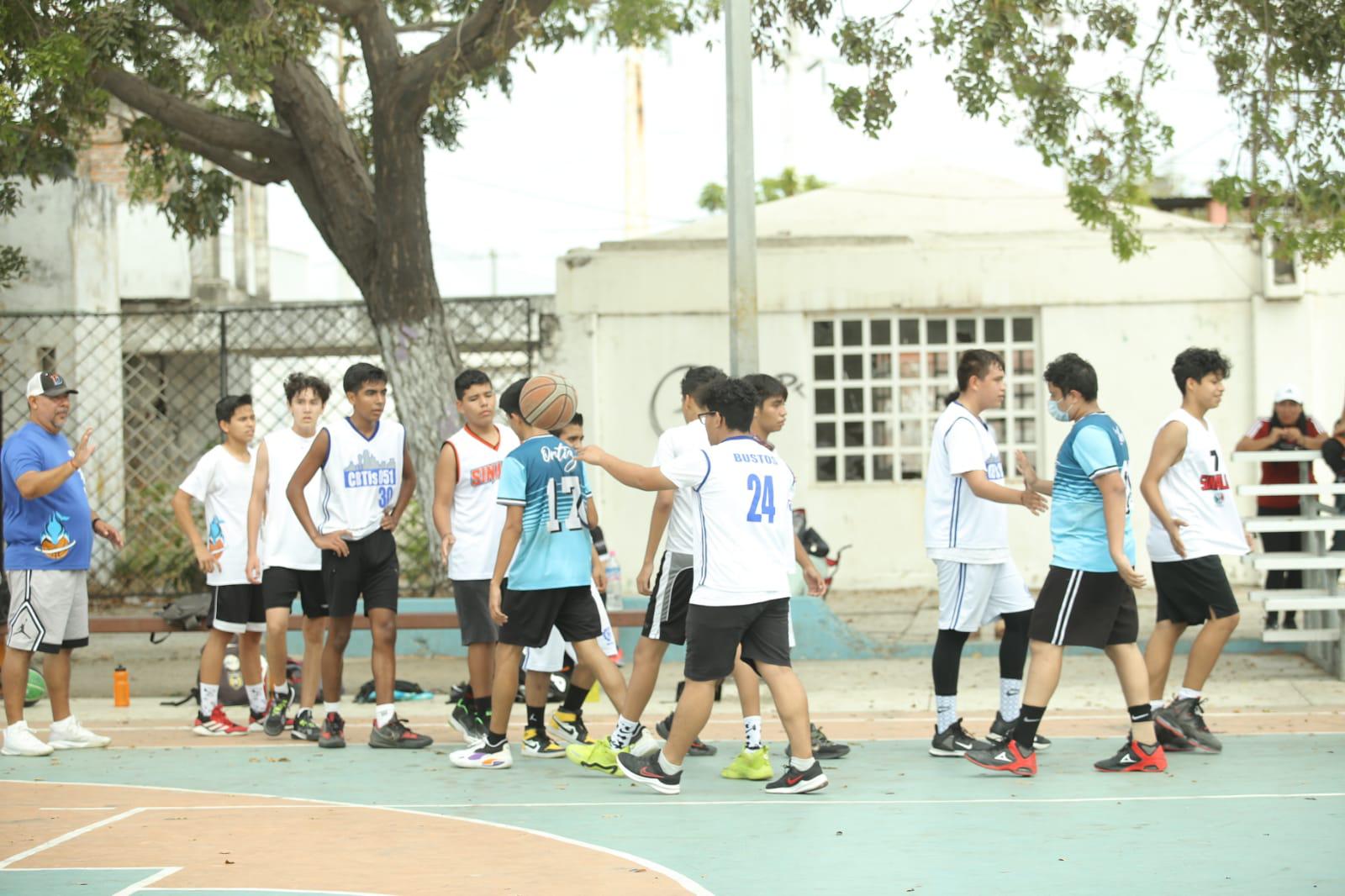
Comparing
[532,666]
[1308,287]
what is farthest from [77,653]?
[1308,287]

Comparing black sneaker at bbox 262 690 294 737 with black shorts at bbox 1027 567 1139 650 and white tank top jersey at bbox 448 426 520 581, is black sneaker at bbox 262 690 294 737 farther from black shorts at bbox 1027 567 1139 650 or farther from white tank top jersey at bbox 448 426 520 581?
black shorts at bbox 1027 567 1139 650

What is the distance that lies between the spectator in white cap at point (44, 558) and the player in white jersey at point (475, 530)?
200cm

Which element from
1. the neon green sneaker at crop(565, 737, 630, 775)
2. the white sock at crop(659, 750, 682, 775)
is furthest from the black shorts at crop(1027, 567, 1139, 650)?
the neon green sneaker at crop(565, 737, 630, 775)

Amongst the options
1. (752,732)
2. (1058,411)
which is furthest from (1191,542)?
(752,732)

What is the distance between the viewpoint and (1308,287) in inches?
628

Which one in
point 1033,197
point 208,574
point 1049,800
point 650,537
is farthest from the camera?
point 1033,197

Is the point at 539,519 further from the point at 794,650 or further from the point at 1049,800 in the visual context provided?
the point at 794,650

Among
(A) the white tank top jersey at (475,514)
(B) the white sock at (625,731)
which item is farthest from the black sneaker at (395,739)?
(B) the white sock at (625,731)

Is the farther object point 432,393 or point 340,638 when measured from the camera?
point 432,393

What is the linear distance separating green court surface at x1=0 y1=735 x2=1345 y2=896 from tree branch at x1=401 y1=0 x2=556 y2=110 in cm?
567

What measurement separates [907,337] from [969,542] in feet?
28.5

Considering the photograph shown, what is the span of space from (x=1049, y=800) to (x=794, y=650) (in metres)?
5.35

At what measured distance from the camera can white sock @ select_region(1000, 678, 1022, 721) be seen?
322 inches

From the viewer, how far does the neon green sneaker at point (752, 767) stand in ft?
25.0
